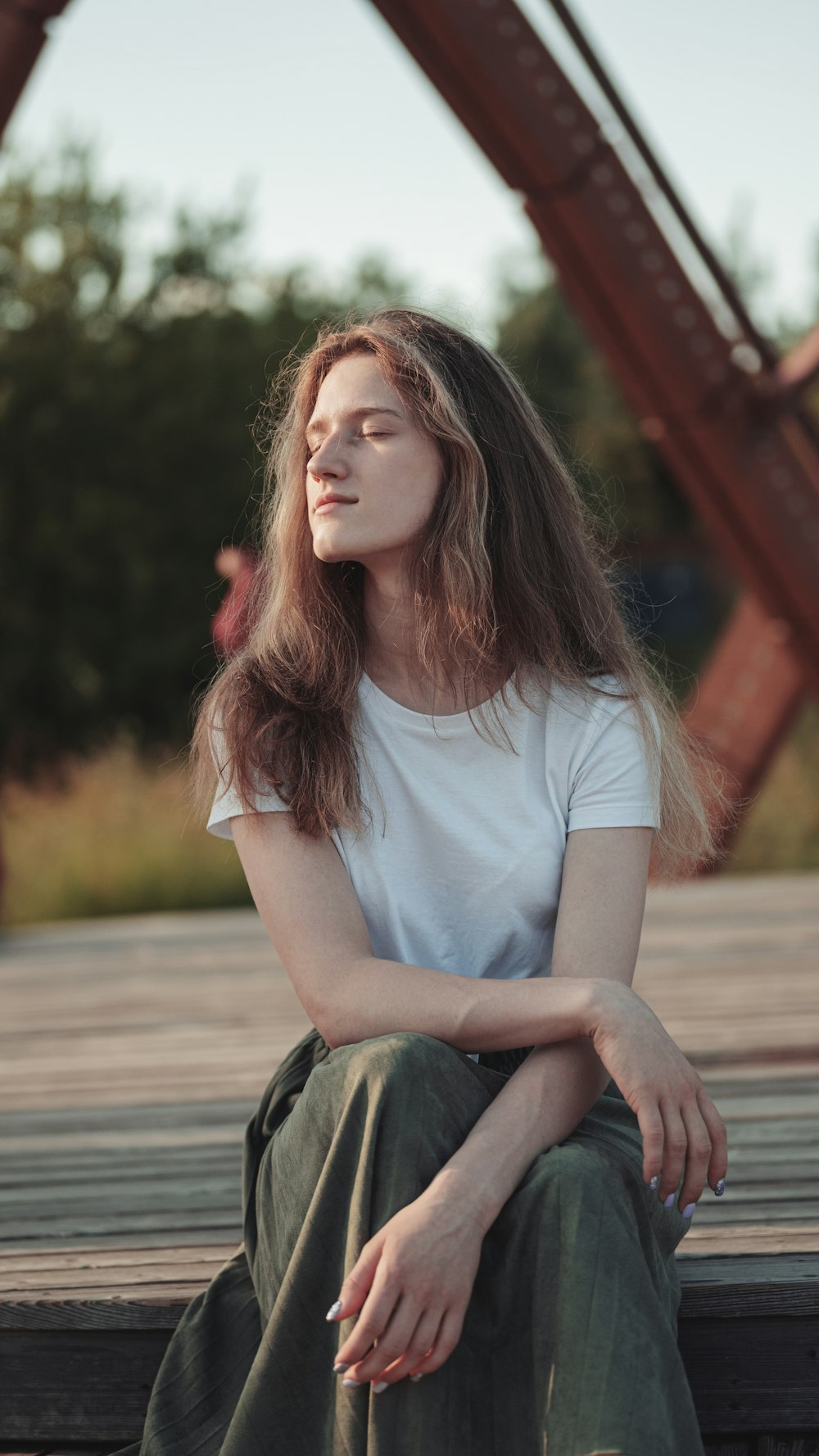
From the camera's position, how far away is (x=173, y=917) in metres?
6.11

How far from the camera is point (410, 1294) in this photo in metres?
1.40

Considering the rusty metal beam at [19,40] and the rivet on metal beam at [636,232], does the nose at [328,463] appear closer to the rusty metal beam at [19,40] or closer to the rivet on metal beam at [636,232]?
the rusty metal beam at [19,40]

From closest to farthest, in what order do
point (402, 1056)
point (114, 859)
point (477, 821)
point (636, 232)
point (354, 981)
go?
1. point (402, 1056)
2. point (354, 981)
3. point (477, 821)
4. point (636, 232)
5. point (114, 859)

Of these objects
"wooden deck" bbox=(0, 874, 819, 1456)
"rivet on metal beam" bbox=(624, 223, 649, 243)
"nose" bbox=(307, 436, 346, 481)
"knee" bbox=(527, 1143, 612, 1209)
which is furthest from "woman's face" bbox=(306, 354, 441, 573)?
"rivet on metal beam" bbox=(624, 223, 649, 243)

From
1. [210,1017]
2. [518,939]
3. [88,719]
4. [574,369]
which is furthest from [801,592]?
[574,369]

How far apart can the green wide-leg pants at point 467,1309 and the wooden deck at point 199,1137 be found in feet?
0.56

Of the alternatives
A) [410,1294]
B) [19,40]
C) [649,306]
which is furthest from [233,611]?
[649,306]

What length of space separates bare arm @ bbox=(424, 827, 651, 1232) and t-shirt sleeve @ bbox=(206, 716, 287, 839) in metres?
0.36

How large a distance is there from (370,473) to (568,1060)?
718 millimetres

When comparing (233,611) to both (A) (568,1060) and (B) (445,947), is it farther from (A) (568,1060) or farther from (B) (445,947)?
(A) (568,1060)

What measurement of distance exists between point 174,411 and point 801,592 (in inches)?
442

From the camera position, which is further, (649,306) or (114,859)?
(114,859)

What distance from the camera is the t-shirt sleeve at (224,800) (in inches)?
69.4

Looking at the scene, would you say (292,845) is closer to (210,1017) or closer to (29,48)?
(210,1017)
